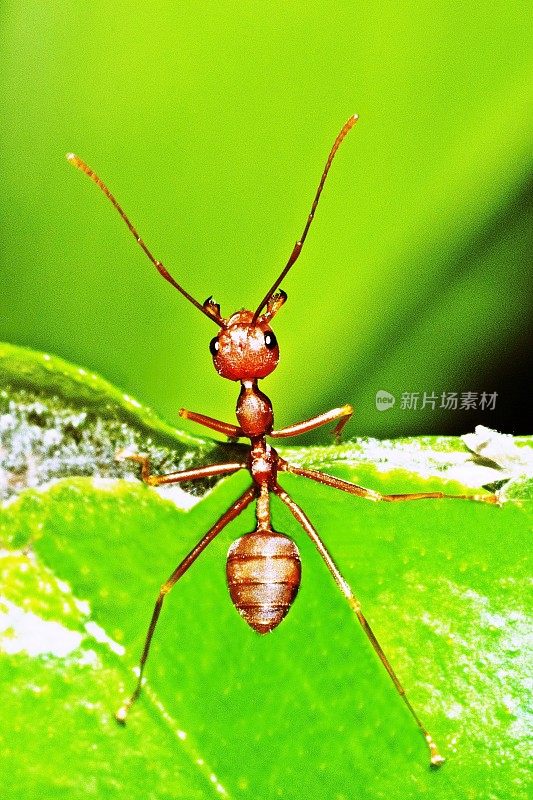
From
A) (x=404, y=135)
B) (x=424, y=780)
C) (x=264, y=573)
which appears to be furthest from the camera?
(x=404, y=135)

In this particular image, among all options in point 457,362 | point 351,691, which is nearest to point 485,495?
point 351,691

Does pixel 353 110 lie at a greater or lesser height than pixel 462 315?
greater

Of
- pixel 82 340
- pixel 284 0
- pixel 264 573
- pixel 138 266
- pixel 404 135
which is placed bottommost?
pixel 264 573

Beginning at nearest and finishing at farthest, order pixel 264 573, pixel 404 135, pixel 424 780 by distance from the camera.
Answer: pixel 424 780 < pixel 264 573 < pixel 404 135

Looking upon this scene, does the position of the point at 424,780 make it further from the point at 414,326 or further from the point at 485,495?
the point at 414,326

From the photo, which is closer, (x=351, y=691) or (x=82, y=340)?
(x=351, y=691)

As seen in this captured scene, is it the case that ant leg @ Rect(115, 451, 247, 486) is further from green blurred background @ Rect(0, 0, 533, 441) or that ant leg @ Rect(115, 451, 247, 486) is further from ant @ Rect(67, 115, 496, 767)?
green blurred background @ Rect(0, 0, 533, 441)
